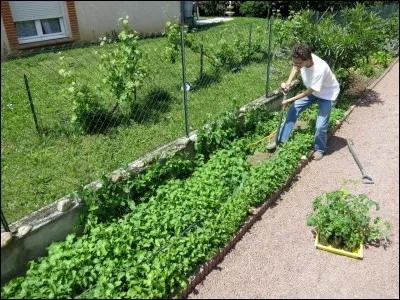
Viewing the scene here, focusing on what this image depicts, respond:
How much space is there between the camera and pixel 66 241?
3055 millimetres

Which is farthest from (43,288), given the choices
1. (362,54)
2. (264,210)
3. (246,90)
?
(362,54)

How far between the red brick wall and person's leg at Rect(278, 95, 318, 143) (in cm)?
797

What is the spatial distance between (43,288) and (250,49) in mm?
6853

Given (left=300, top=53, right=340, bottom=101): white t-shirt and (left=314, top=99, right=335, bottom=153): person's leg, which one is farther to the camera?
(left=314, top=99, right=335, bottom=153): person's leg

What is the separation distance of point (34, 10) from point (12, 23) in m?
0.98

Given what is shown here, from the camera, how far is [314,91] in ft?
15.7

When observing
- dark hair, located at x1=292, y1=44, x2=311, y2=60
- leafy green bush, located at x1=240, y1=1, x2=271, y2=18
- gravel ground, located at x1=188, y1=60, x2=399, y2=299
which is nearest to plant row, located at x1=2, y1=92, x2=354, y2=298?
gravel ground, located at x1=188, y1=60, x2=399, y2=299

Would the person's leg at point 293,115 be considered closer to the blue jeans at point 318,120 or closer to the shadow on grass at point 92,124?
the blue jeans at point 318,120

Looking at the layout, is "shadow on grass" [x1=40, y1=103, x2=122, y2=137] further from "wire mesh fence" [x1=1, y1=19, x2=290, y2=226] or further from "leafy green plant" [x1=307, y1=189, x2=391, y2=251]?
"leafy green plant" [x1=307, y1=189, x2=391, y2=251]

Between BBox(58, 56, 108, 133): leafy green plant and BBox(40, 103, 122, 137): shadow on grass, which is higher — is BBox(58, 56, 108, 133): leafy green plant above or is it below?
above

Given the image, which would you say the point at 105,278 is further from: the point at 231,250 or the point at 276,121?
the point at 276,121

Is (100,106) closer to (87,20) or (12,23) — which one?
(12,23)

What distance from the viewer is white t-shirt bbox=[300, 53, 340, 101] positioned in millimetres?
4590

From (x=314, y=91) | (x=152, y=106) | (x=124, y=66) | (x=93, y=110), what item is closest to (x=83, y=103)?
(x=93, y=110)
